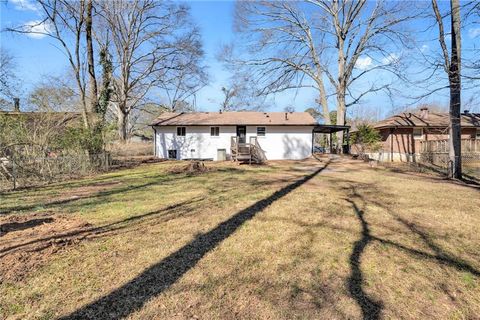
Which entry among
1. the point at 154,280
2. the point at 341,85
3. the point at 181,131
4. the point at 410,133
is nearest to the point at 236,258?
the point at 154,280

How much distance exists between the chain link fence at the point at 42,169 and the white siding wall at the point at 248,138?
8546mm

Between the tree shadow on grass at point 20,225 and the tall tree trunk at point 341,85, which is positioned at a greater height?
the tall tree trunk at point 341,85

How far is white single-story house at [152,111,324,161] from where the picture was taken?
21609mm

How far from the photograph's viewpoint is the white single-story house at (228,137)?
2161cm

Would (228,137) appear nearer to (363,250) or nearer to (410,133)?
(410,133)

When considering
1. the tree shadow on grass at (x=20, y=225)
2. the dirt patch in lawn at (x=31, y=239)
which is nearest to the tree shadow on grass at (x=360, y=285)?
the dirt patch in lawn at (x=31, y=239)

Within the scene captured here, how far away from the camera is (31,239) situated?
4.57 metres

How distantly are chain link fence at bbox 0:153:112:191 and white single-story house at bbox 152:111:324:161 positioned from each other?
8.49m

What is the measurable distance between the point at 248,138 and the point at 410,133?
562 inches

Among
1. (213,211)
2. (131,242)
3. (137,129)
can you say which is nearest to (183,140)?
(213,211)

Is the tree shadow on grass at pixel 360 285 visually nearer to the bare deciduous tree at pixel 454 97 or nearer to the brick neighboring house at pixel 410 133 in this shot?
the bare deciduous tree at pixel 454 97

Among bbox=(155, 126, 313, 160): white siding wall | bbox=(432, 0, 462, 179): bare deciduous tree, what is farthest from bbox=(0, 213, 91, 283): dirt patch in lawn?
bbox=(155, 126, 313, 160): white siding wall

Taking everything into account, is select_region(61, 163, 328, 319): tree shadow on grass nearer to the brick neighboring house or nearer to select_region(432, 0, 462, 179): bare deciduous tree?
select_region(432, 0, 462, 179): bare deciduous tree

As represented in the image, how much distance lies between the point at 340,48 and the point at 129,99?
871 inches
